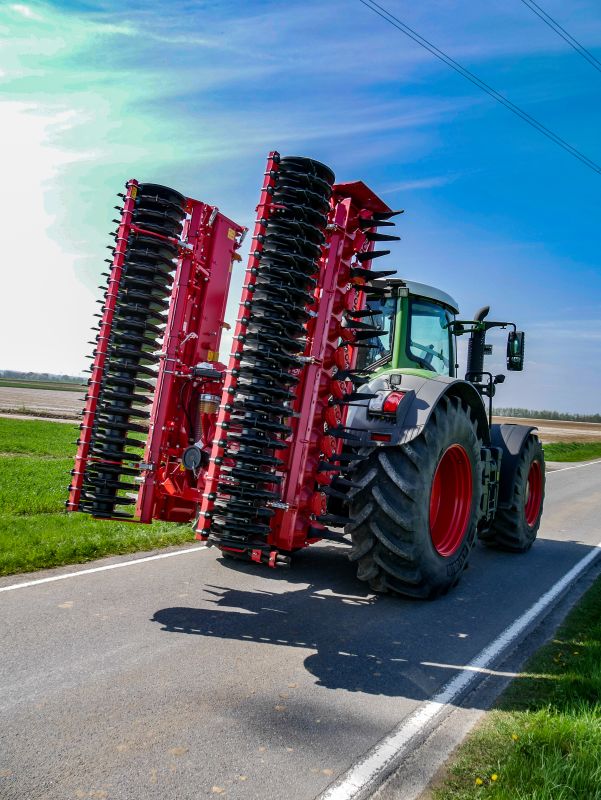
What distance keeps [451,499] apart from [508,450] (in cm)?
205

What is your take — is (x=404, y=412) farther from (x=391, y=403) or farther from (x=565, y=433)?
(x=565, y=433)

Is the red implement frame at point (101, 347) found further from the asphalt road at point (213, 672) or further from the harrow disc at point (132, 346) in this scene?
the asphalt road at point (213, 672)

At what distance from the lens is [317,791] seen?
8.50 ft

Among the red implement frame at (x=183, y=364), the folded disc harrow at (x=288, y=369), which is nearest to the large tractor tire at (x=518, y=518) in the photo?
the folded disc harrow at (x=288, y=369)

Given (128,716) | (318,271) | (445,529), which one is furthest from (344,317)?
(128,716)

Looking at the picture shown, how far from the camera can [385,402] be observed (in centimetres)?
512

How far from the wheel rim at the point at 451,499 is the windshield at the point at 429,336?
0.98m

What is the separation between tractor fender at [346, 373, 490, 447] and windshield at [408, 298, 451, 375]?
617 mm

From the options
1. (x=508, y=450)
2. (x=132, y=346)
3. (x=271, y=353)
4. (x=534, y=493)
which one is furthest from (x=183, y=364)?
(x=534, y=493)

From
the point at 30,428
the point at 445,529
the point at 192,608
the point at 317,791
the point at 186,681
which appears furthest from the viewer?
the point at 30,428

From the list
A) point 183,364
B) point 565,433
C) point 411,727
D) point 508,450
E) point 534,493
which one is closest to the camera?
point 411,727

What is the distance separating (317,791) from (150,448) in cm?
294

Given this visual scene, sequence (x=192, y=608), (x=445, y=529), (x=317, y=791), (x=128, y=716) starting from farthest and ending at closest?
(x=445, y=529), (x=192, y=608), (x=128, y=716), (x=317, y=791)

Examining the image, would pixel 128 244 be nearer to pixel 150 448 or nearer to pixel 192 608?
pixel 150 448
